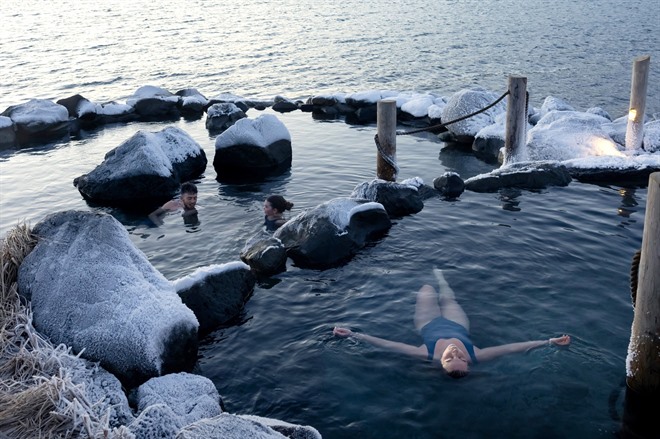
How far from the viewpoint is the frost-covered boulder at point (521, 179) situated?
13656mm

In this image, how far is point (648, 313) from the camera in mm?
6086

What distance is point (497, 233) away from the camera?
11312 mm

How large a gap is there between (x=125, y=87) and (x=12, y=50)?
1778 cm

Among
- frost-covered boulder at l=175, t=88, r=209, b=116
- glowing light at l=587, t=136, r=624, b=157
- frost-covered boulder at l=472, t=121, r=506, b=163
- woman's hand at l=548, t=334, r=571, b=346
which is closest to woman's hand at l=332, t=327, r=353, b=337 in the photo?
woman's hand at l=548, t=334, r=571, b=346

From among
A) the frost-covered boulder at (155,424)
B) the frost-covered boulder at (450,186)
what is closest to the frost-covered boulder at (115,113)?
the frost-covered boulder at (450,186)

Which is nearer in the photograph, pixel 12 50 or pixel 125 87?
pixel 125 87

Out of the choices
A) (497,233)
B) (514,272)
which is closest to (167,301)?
(514,272)

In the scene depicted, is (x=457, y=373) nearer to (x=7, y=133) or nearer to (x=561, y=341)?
(x=561, y=341)

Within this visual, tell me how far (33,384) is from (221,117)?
1638 cm

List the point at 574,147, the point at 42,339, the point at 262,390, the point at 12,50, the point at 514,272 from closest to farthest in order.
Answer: the point at 42,339 < the point at 262,390 < the point at 514,272 < the point at 574,147 < the point at 12,50

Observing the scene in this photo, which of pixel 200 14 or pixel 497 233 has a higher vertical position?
pixel 200 14

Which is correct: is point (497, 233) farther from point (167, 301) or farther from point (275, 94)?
point (275, 94)

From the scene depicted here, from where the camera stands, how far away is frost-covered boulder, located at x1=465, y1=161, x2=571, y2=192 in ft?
→ 44.8

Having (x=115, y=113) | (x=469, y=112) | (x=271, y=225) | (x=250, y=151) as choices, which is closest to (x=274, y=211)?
(x=271, y=225)
